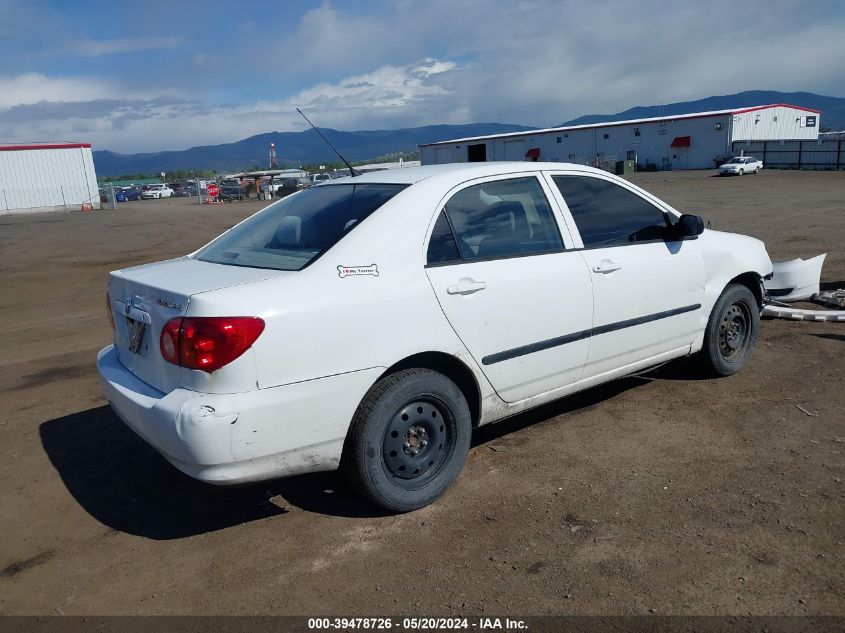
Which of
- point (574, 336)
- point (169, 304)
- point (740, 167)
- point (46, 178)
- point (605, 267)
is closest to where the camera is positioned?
point (169, 304)

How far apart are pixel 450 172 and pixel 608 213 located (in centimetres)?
121

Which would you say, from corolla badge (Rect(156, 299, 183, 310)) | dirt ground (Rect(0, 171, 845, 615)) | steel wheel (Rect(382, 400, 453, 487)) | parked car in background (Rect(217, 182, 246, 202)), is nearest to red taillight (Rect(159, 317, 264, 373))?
corolla badge (Rect(156, 299, 183, 310))

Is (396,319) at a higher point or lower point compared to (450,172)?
lower

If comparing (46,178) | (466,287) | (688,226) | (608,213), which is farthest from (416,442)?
(46,178)

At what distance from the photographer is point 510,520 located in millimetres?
3607

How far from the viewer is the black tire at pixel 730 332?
5340 mm

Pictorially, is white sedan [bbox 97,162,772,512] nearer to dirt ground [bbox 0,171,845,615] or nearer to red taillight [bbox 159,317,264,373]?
red taillight [bbox 159,317,264,373]

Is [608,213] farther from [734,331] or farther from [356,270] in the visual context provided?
[356,270]

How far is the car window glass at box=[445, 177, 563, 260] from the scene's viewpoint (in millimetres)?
3986

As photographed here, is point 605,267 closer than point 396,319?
No

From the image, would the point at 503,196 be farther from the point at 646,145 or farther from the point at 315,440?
the point at 646,145

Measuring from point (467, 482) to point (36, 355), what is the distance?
218 inches

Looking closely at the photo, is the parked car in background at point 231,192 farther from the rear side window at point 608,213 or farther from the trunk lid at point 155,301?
the trunk lid at point 155,301

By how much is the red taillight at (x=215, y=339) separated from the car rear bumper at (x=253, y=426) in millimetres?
159
